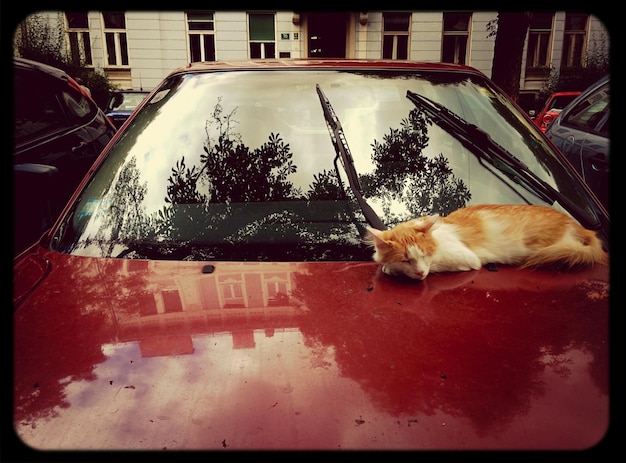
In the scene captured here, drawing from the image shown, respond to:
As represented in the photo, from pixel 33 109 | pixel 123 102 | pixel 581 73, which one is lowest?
pixel 123 102

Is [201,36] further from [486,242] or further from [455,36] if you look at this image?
[486,242]

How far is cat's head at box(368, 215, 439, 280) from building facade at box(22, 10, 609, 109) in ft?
61.0

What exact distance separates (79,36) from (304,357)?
70.5 ft

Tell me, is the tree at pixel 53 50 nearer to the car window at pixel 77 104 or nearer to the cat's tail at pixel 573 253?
the car window at pixel 77 104

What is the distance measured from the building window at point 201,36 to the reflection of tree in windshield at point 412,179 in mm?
18752

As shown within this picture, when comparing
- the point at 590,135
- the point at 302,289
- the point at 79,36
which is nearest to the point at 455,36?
the point at 79,36

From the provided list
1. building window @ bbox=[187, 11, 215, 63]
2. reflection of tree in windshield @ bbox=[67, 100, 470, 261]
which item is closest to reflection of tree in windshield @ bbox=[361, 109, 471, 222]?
reflection of tree in windshield @ bbox=[67, 100, 470, 261]

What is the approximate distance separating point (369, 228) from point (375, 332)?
443 millimetres

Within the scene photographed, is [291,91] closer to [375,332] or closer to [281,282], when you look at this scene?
[281,282]

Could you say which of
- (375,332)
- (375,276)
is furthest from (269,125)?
(375,332)

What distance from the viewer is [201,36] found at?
1922 centimetres

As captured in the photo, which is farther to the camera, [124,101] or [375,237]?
[124,101]

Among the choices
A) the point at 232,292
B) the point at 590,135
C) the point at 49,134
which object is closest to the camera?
the point at 232,292

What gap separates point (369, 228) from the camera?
1564 millimetres
